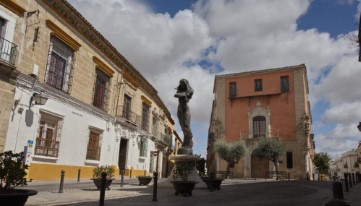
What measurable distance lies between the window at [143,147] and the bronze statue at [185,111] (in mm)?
13058

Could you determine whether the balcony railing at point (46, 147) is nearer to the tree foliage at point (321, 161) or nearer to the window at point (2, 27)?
the window at point (2, 27)

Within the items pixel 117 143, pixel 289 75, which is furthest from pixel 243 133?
pixel 117 143

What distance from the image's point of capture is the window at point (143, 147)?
23.8 m

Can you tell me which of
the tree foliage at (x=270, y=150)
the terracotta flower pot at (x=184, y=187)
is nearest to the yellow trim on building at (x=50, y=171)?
the terracotta flower pot at (x=184, y=187)

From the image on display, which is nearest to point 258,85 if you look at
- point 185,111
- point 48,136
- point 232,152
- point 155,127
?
point 232,152

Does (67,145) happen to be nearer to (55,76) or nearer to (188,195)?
(55,76)

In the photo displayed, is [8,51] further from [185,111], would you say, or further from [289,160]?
[289,160]

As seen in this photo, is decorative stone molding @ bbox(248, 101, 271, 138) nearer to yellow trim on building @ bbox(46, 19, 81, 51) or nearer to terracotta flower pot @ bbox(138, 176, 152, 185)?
terracotta flower pot @ bbox(138, 176, 152, 185)

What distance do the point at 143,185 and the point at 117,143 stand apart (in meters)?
7.37

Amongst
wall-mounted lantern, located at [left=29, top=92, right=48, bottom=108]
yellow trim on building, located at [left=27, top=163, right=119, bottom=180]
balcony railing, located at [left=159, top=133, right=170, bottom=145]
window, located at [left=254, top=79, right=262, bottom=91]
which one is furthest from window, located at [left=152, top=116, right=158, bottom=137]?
wall-mounted lantern, located at [left=29, top=92, right=48, bottom=108]

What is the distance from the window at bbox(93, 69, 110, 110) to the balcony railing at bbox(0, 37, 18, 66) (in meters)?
6.24

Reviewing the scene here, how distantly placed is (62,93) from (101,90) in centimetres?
410

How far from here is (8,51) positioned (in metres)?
11.5

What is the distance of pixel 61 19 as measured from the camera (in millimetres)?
14445
